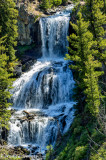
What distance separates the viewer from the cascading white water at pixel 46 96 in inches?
768

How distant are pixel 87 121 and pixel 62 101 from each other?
383 inches

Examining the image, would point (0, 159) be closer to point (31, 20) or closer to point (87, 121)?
point (87, 121)

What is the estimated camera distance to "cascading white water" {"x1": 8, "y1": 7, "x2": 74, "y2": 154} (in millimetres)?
19516

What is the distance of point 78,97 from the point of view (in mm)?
16734

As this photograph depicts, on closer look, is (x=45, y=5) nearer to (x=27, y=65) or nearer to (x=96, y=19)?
(x=27, y=65)

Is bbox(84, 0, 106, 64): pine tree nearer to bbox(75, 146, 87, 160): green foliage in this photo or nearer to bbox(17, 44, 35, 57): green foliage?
bbox(75, 146, 87, 160): green foliage

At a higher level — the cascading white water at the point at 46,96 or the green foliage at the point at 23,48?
the green foliage at the point at 23,48

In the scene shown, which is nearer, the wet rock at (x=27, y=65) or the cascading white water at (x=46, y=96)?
the cascading white water at (x=46, y=96)

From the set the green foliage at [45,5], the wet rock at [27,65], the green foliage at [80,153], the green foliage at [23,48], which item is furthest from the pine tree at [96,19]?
the green foliage at [45,5]

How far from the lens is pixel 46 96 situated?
25.1 meters

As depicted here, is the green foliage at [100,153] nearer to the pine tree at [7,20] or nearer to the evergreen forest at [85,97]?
the evergreen forest at [85,97]

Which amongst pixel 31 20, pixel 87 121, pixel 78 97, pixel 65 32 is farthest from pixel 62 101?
pixel 31 20

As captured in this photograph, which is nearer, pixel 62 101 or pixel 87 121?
pixel 87 121

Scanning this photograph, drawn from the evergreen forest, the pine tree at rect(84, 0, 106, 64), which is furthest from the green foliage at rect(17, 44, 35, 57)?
the pine tree at rect(84, 0, 106, 64)
